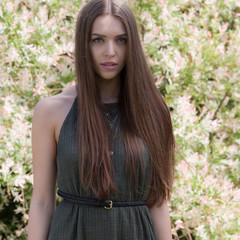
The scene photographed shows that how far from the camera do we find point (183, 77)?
339cm

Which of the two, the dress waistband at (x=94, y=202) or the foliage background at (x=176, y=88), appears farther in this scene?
the foliage background at (x=176, y=88)

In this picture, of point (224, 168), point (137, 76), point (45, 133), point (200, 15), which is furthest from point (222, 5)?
point (45, 133)

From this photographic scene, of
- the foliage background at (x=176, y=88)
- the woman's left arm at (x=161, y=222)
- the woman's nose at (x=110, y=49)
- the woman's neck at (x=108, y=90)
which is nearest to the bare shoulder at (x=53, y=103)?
the woman's neck at (x=108, y=90)

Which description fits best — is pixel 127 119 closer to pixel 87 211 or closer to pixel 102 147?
pixel 102 147

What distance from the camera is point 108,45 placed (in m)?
1.98

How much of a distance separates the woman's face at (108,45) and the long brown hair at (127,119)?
20mm

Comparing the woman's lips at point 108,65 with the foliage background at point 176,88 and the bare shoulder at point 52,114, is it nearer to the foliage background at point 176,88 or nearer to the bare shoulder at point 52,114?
the bare shoulder at point 52,114

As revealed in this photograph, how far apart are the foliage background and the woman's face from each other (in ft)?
3.35

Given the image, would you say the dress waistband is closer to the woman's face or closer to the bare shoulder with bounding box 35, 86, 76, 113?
the bare shoulder with bounding box 35, 86, 76, 113

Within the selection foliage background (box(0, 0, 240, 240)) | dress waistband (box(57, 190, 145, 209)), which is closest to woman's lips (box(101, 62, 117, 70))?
dress waistband (box(57, 190, 145, 209))

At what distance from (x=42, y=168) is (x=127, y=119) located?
1.27ft

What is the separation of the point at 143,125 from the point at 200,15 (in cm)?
172

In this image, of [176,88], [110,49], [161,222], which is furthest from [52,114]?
[176,88]

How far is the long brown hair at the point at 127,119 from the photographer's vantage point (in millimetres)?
1937
